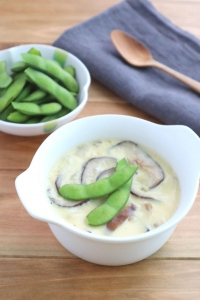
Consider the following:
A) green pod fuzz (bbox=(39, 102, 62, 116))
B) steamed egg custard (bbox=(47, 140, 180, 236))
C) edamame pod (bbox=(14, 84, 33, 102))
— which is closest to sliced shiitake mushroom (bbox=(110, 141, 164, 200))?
steamed egg custard (bbox=(47, 140, 180, 236))

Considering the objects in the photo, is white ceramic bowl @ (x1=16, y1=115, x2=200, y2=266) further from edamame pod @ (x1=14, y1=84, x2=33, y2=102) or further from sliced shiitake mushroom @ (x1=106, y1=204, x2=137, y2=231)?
edamame pod @ (x1=14, y1=84, x2=33, y2=102)

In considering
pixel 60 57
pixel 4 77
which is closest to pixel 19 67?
pixel 4 77

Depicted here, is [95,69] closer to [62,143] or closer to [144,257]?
[62,143]

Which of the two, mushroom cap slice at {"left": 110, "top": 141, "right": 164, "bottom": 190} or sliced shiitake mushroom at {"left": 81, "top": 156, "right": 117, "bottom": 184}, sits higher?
mushroom cap slice at {"left": 110, "top": 141, "right": 164, "bottom": 190}

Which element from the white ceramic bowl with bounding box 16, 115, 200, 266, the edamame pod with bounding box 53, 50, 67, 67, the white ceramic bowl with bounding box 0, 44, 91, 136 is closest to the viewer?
the white ceramic bowl with bounding box 16, 115, 200, 266

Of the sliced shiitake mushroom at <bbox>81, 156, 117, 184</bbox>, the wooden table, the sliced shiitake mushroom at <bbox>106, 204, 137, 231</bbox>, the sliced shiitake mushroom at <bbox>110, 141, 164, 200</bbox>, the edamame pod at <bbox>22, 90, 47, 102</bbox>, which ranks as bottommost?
the wooden table

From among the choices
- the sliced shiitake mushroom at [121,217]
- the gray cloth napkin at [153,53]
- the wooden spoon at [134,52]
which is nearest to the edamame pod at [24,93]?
the gray cloth napkin at [153,53]

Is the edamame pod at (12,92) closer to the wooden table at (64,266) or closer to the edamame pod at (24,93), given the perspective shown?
the edamame pod at (24,93)
